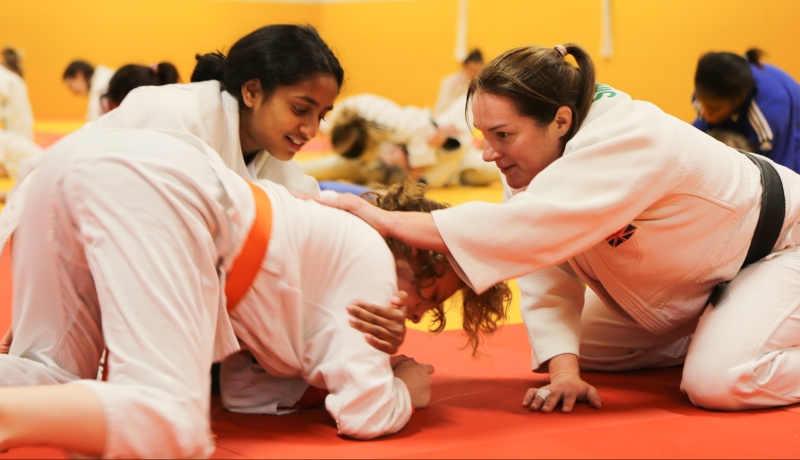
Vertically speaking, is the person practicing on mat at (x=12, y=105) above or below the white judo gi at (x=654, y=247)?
below

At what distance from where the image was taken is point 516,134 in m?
2.31

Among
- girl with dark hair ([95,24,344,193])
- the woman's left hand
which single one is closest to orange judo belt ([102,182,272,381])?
the woman's left hand

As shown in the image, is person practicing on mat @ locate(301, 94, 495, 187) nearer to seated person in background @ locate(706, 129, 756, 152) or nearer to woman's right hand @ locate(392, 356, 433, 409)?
seated person in background @ locate(706, 129, 756, 152)

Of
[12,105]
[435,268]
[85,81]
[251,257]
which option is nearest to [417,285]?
[435,268]

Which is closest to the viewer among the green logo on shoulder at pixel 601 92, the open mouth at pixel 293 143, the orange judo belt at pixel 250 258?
the orange judo belt at pixel 250 258

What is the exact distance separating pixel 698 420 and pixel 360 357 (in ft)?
3.06

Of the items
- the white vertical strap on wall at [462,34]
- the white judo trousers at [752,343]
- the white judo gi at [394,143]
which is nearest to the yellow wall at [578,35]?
the white vertical strap on wall at [462,34]

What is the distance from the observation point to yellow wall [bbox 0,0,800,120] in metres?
9.07

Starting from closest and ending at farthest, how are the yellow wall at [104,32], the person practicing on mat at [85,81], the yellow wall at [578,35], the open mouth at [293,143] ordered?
1. the open mouth at [293,143]
2. the yellow wall at [578,35]
3. the person practicing on mat at [85,81]
4. the yellow wall at [104,32]

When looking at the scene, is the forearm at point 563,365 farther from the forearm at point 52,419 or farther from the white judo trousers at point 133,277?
the forearm at point 52,419

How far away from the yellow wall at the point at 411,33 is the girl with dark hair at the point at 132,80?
20.9 ft

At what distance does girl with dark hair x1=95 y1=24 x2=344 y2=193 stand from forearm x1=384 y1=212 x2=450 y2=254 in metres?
0.67

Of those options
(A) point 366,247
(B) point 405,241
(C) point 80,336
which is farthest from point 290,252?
(C) point 80,336

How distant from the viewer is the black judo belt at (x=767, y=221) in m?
2.41
